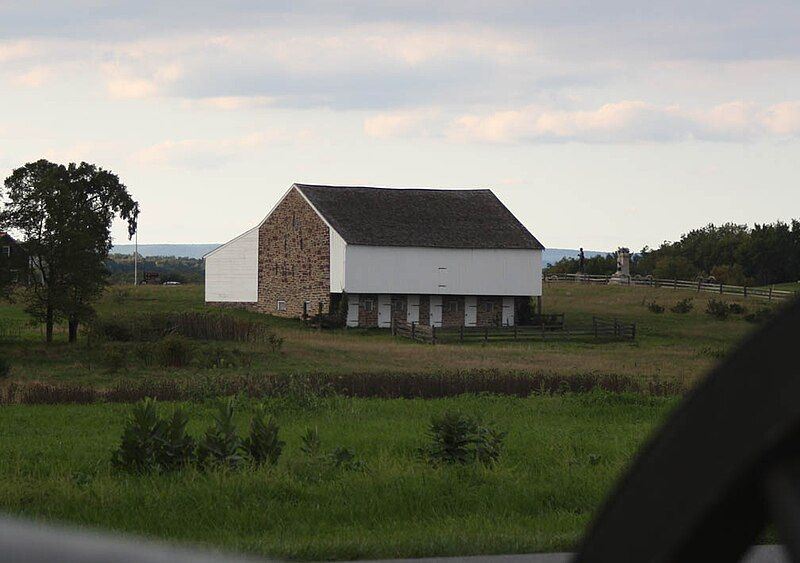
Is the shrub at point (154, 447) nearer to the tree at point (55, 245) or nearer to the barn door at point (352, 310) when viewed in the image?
the tree at point (55, 245)

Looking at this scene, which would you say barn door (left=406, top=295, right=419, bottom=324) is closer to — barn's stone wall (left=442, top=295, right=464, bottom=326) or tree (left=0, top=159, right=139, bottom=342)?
barn's stone wall (left=442, top=295, right=464, bottom=326)

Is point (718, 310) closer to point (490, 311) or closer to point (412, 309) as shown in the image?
point (490, 311)

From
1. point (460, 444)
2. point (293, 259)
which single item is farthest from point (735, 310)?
point (460, 444)

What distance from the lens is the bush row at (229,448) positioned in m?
11.2

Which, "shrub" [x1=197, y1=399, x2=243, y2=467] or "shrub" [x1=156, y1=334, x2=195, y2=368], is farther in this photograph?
"shrub" [x1=156, y1=334, x2=195, y2=368]

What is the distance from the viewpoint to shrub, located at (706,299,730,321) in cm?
7131

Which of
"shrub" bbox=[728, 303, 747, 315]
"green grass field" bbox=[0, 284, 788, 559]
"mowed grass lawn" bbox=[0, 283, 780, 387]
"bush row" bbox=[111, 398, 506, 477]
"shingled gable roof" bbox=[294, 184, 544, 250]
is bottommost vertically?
"mowed grass lawn" bbox=[0, 283, 780, 387]

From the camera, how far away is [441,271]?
217 feet

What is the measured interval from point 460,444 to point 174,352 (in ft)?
93.6

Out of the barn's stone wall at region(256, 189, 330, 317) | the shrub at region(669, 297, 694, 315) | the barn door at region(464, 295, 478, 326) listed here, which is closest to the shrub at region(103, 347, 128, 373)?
the barn's stone wall at region(256, 189, 330, 317)

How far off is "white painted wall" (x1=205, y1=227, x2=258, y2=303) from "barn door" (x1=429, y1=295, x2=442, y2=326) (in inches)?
486

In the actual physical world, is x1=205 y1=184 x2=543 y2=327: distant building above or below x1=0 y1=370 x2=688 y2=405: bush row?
above

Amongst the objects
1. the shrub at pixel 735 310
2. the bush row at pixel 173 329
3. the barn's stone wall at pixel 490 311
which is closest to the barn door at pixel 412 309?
the barn's stone wall at pixel 490 311

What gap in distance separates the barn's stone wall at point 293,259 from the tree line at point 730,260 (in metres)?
46.7
